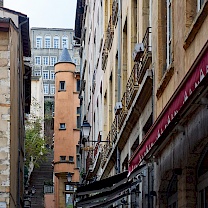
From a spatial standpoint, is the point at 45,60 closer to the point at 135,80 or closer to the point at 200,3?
the point at 135,80

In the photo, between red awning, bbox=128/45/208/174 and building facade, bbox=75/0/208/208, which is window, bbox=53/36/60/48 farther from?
red awning, bbox=128/45/208/174

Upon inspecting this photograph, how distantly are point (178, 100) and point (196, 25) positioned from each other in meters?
1.73

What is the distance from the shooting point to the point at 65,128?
6669 centimetres

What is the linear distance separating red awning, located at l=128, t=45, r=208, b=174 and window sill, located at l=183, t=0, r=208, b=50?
1.31 meters

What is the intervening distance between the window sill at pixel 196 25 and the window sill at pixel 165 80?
117 centimetres

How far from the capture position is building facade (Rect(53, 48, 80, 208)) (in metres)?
65.0

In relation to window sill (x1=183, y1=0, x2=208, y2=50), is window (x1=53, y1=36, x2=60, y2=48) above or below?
above

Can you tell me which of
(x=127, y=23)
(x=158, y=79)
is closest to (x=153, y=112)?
(x=158, y=79)

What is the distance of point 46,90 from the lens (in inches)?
4488

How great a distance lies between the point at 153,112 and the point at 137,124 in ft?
9.96

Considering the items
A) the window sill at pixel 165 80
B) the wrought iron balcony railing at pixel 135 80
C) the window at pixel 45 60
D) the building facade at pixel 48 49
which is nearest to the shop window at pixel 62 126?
the wrought iron balcony railing at pixel 135 80

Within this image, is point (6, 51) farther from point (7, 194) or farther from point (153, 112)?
point (153, 112)

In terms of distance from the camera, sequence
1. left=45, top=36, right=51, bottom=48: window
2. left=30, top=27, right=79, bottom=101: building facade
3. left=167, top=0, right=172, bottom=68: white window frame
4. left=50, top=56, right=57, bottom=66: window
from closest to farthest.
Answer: left=167, top=0, right=172, bottom=68: white window frame, left=30, top=27, right=79, bottom=101: building facade, left=50, top=56, right=57, bottom=66: window, left=45, top=36, right=51, bottom=48: window

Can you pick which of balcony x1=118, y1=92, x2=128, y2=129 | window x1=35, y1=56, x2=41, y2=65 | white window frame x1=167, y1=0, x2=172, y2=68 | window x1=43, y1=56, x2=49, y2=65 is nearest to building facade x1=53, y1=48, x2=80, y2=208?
balcony x1=118, y1=92, x2=128, y2=129
